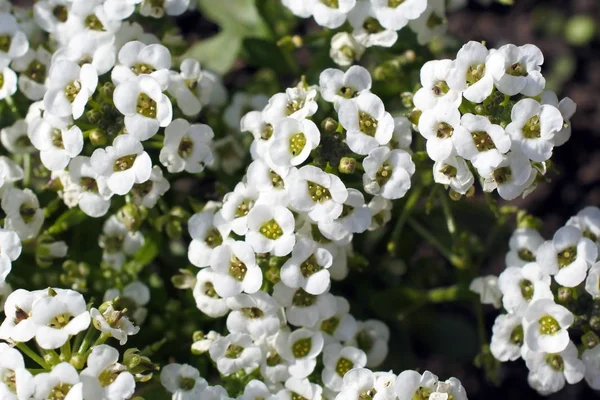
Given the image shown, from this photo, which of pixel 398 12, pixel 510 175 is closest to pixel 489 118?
pixel 510 175

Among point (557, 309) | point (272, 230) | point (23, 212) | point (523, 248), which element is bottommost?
point (523, 248)

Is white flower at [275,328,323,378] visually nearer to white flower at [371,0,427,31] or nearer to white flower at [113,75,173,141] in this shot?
white flower at [113,75,173,141]

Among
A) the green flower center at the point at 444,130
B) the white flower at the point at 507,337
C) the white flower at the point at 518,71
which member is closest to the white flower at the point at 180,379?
the white flower at the point at 507,337

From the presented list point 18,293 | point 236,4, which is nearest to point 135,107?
point 18,293

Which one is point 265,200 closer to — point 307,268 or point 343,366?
point 307,268

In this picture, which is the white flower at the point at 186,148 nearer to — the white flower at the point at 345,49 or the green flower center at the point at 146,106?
the green flower center at the point at 146,106

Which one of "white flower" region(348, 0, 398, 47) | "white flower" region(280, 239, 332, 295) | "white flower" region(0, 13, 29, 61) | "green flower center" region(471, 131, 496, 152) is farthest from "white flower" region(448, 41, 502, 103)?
"white flower" region(0, 13, 29, 61)
